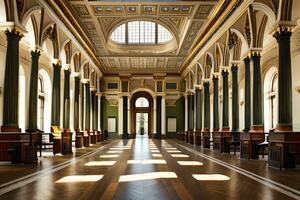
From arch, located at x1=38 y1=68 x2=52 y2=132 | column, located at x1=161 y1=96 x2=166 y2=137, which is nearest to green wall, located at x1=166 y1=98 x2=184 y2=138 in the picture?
column, located at x1=161 y1=96 x2=166 y2=137

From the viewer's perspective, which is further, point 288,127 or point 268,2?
point 268,2

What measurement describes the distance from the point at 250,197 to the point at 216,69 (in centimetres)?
1601

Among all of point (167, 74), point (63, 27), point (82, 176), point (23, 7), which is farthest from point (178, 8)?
point (167, 74)

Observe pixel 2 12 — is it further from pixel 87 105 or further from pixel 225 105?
pixel 87 105

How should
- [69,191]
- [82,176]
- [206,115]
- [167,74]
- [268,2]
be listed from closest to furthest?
[69,191] → [82,176] → [268,2] → [206,115] → [167,74]

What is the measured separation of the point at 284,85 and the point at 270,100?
449 inches

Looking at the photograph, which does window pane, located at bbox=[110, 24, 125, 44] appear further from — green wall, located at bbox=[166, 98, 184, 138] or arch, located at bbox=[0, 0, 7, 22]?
arch, located at bbox=[0, 0, 7, 22]

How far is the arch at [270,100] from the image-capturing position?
22.2m

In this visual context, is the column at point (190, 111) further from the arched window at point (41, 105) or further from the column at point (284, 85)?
the column at point (284, 85)

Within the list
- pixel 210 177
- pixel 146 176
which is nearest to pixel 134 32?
pixel 146 176

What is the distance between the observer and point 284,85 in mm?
11836

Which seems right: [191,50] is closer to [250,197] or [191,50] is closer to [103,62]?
[103,62]

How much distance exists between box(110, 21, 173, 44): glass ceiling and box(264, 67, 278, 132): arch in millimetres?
11068

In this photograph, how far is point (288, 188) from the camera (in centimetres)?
753
